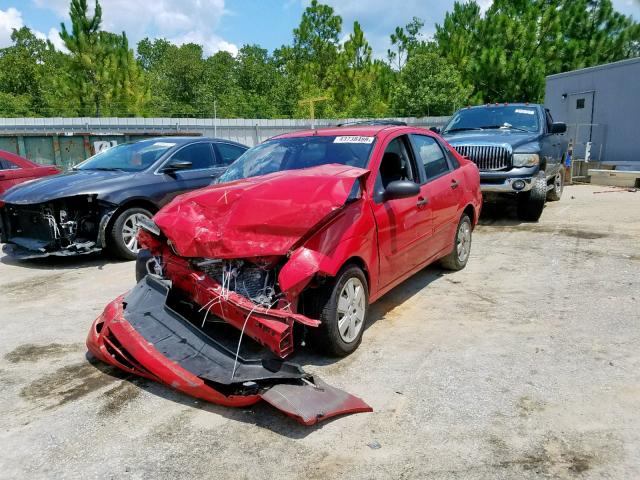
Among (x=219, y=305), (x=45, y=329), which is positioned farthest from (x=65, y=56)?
(x=219, y=305)

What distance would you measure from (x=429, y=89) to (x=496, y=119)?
20.7 meters

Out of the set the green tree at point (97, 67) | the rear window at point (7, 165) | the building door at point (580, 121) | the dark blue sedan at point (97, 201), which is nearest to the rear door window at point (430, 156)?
the dark blue sedan at point (97, 201)

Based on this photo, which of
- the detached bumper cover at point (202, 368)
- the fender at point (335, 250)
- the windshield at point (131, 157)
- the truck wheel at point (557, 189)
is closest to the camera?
the detached bumper cover at point (202, 368)

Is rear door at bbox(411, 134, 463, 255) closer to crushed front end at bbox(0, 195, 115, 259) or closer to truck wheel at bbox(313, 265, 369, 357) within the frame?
truck wheel at bbox(313, 265, 369, 357)

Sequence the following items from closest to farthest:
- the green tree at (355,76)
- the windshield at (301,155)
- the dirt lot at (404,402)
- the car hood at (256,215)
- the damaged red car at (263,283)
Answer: the dirt lot at (404,402) < the damaged red car at (263,283) < the car hood at (256,215) < the windshield at (301,155) < the green tree at (355,76)

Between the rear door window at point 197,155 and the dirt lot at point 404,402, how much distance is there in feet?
8.96

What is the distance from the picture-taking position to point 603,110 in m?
16.4

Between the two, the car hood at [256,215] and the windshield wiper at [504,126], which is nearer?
the car hood at [256,215]

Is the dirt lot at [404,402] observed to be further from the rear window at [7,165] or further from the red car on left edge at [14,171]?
the rear window at [7,165]

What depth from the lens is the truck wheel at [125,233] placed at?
274 inches

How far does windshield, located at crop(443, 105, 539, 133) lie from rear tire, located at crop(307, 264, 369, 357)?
6991 millimetres

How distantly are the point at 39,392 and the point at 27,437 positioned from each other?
23.4 inches

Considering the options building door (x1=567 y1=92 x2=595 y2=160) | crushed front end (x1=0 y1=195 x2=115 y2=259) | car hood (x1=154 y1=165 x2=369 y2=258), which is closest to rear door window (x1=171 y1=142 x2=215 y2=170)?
crushed front end (x1=0 y1=195 x2=115 y2=259)

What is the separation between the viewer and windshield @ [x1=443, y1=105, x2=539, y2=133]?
9867mm
